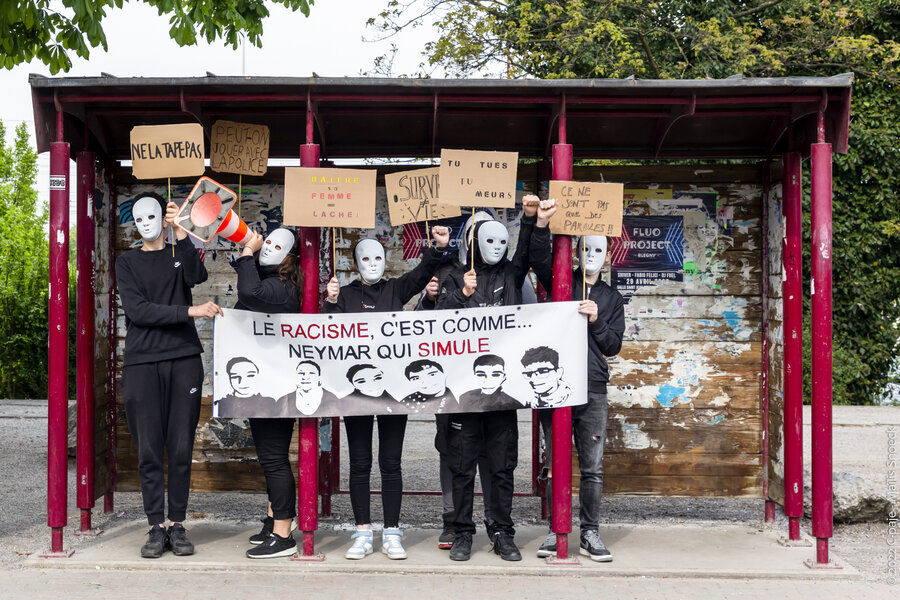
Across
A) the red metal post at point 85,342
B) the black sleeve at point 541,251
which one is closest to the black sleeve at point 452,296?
the black sleeve at point 541,251

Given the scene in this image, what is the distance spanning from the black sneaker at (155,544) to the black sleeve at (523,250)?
2.77 meters

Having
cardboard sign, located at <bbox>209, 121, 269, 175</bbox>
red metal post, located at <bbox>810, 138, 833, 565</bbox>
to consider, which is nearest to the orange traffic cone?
cardboard sign, located at <bbox>209, 121, 269, 175</bbox>

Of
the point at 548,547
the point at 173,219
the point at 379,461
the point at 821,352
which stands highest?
the point at 173,219

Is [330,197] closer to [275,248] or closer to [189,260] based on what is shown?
[275,248]

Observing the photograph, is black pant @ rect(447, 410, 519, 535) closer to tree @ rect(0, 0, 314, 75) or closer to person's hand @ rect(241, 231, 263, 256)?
person's hand @ rect(241, 231, 263, 256)

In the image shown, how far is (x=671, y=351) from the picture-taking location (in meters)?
7.01

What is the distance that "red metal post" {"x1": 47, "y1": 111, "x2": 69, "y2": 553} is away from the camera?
18.6ft

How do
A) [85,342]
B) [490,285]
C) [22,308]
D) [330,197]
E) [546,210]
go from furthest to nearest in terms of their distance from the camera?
[22,308]
[85,342]
[490,285]
[330,197]
[546,210]

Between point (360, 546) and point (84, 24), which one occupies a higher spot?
point (84, 24)

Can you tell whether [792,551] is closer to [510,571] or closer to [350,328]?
[510,571]

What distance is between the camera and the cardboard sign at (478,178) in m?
5.70

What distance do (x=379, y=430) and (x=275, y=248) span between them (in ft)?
4.36

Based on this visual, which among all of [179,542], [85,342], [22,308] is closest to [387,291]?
[179,542]

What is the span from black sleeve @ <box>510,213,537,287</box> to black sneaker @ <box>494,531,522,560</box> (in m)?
1.60
